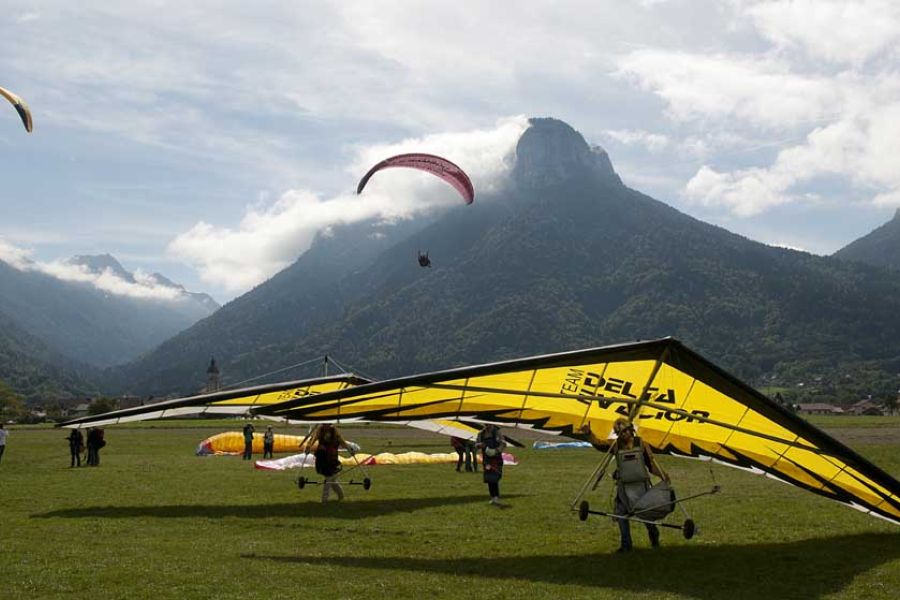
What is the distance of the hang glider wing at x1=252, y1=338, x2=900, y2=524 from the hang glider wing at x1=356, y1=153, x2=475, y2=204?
18.7 meters

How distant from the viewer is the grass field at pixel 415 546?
10.1 m

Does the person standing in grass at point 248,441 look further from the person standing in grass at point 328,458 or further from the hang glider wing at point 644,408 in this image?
the hang glider wing at point 644,408

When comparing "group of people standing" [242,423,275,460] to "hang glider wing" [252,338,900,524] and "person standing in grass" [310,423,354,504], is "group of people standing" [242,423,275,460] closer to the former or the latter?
"person standing in grass" [310,423,354,504]

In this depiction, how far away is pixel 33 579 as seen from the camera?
34.4 ft

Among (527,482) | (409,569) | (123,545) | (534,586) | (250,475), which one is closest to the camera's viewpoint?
(534,586)

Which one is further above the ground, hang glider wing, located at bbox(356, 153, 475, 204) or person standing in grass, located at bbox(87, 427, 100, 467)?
hang glider wing, located at bbox(356, 153, 475, 204)

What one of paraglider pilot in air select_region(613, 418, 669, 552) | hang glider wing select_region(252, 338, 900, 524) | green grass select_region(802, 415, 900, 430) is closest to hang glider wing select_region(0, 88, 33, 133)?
hang glider wing select_region(252, 338, 900, 524)

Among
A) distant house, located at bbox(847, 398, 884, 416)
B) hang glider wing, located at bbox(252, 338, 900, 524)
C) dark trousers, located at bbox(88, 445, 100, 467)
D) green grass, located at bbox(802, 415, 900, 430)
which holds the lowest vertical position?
distant house, located at bbox(847, 398, 884, 416)

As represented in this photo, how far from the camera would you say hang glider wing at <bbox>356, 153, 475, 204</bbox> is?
3278cm

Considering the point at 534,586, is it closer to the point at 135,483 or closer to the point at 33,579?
the point at 33,579

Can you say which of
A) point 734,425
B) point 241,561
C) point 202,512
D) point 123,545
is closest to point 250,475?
point 202,512

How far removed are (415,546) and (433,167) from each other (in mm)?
22330

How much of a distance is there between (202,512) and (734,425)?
10314 mm

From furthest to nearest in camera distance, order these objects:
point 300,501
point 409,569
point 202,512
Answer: point 300,501 < point 202,512 < point 409,569
